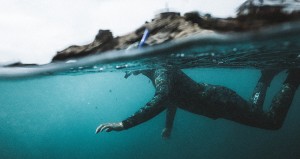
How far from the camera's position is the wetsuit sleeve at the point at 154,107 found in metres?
7.59

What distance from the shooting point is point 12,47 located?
6988 mm

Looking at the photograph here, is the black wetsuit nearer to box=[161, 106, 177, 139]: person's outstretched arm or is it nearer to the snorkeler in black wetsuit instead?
the snorkeler in black wetsuit

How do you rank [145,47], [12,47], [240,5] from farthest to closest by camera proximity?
1. [145,47]
2. [12,47]
3. [240,5]

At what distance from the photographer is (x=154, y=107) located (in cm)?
770

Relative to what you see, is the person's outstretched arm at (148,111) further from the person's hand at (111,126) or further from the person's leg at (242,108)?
the person's leg at (242,108)

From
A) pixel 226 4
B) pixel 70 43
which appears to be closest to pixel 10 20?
pixel 70 43

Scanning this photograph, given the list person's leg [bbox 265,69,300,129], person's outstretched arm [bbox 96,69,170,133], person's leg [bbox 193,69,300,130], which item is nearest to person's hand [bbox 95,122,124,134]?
person's outstretched arm [bbox 96,69,170,133]

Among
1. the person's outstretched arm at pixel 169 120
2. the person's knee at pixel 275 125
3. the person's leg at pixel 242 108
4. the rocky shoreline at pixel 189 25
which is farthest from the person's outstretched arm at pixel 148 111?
the person's knee at pixel 275 125

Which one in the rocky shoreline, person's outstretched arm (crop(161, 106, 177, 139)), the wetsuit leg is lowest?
person's outstretched arm (crop(161, 106, 177, 139))

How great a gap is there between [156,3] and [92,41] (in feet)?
7.29

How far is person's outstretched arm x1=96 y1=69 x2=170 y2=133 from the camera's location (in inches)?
294

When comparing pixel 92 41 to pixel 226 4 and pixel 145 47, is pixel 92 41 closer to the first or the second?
pixel 145 47

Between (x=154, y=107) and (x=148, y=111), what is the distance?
21 centimetres

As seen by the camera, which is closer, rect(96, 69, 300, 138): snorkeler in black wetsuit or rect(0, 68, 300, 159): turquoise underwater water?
rect(96, 69, 300, 138): snorkeler in black wetsuit
